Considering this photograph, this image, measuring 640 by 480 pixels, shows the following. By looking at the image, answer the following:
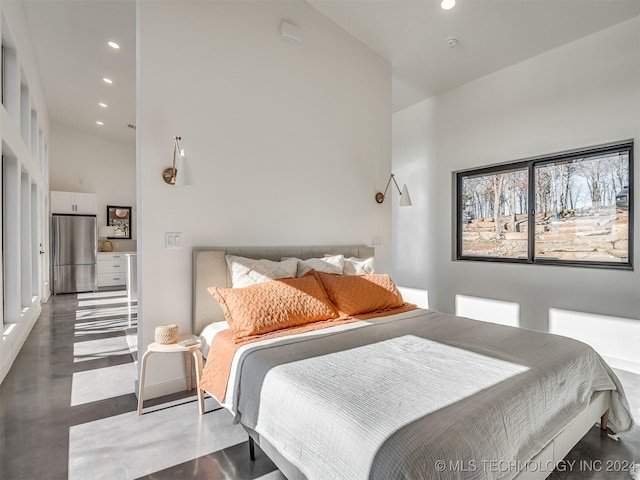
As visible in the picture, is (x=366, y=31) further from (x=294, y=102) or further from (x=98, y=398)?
(x=98, y=398)

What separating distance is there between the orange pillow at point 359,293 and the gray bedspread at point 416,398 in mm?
503

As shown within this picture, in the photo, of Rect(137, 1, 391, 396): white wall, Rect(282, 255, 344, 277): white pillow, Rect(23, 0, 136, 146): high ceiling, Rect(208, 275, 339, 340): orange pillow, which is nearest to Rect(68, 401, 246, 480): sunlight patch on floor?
Rect(137, 1, 391, 396): white wall

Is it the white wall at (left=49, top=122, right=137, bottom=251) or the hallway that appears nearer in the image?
the hallway

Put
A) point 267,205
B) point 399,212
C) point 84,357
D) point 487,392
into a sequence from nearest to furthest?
point 487,392 → point 267,205 → point 84,357 → point 399,212

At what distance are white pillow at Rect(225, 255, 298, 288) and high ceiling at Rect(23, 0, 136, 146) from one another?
3.11 metres

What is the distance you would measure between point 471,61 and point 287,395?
416 centimetres

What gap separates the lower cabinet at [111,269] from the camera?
296 inches

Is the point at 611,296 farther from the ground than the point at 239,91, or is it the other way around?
the point at 239,91

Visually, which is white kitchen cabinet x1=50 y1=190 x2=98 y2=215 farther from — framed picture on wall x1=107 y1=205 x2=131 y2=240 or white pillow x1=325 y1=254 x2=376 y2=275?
white pillow x1=325 y1=254 x2=376 y2=275

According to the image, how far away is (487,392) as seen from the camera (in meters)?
1.37

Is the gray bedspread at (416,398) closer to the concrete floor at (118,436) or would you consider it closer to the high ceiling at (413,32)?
the concrete floor at (118,436)

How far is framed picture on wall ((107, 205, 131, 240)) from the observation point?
806cm

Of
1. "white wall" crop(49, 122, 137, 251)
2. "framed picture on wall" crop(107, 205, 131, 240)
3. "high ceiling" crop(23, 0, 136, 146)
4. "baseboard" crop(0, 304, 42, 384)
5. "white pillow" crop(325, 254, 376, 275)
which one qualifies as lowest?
"baseboard" crop(0, 304, 42, 384)

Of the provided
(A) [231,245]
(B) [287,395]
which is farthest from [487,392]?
(A) [231,245]
